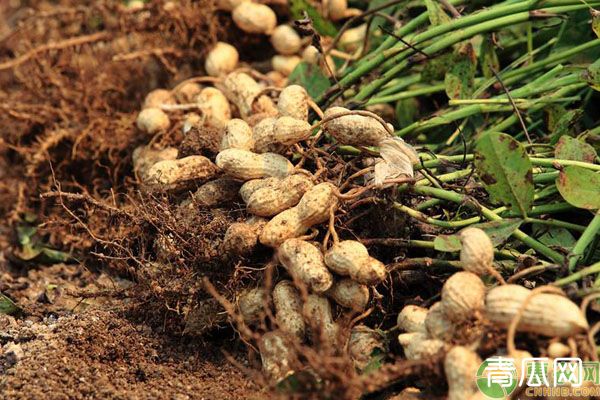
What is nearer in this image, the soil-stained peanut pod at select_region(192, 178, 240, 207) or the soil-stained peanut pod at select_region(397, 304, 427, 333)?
the soil-stained peanut pod at select_region(397, 304, 427, 333)

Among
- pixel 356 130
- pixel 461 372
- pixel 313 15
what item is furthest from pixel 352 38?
pixel 461 372

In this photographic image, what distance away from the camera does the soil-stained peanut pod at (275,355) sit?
1390mm

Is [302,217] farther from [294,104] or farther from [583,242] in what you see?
[583,242]

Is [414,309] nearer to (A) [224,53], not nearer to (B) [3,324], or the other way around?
(B) [3,324]

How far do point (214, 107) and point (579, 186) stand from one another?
0.98 m

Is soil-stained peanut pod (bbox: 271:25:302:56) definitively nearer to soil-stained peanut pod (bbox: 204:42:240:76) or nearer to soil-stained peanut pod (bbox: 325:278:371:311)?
soil-stained peanut pod (bbox: 204:42:240:76)

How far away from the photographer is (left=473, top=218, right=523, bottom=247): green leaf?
1419mm

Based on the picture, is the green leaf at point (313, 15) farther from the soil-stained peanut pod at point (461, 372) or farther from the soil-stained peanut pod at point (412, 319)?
the soil-stained peanut pod at point (461, 372)

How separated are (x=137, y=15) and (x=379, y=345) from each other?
1499 millimetres

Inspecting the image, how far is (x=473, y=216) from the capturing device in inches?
61.8

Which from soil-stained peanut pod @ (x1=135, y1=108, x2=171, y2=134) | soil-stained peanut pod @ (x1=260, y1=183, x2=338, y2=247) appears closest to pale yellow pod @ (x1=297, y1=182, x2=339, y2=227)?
soil-stained peanut pod @ (x1=260, y1=183, x2=338, y2=247)

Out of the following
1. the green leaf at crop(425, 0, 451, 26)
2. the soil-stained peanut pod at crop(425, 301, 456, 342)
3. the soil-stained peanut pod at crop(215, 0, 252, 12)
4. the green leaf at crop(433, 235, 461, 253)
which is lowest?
the soil-stained peanut pod at crop(425, 301, 456, 342)

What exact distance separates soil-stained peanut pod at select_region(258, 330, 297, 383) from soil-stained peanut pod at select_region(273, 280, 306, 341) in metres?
0.03

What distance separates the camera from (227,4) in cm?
229
